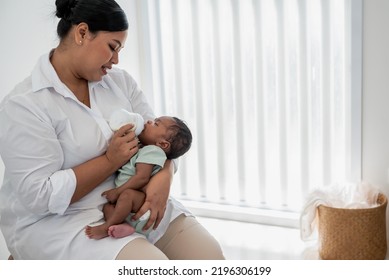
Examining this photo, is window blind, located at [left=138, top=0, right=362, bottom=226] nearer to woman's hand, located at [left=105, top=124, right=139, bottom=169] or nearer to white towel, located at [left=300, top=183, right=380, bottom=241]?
white towel, located at [left=300, top=183, right=380, bottom=241]

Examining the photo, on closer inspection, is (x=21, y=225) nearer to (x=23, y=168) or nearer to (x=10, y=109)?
(x=23, y=168)

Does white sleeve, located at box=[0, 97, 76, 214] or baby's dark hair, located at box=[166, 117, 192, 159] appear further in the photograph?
baby's dark hair, located at box=[166, 117, 192, 159]

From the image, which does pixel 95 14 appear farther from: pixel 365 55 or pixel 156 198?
pixel 365 55

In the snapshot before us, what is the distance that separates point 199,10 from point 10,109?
142 centimetres

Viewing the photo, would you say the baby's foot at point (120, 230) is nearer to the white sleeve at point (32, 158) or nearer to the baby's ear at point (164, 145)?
the white sleeve at point (32, 158)

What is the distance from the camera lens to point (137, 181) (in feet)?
4.94

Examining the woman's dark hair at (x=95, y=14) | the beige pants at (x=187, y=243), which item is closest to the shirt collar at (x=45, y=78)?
the woman's dark hair at (x=95, y=14)

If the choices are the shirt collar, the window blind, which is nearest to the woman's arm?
the shirt collar

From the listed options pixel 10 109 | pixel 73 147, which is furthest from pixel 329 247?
pixel 10 109

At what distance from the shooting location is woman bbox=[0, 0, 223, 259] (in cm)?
138

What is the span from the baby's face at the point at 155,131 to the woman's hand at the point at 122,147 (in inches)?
4.7

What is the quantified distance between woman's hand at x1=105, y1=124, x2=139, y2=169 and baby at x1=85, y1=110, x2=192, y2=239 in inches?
1.3

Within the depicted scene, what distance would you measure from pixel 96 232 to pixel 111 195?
13 centimetres

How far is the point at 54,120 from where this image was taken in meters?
1.43
